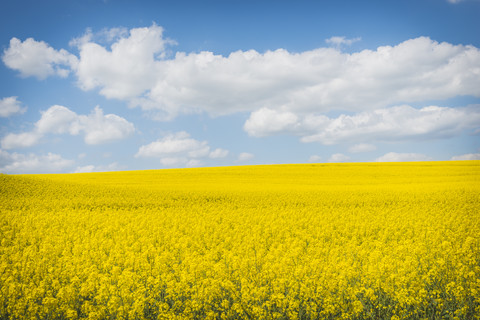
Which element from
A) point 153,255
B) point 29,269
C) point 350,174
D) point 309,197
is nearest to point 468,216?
point 309,197

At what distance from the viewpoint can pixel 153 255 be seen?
8070 mm

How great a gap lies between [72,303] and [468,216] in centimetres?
1446

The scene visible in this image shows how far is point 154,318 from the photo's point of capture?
518 centimetres

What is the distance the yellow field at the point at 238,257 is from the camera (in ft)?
17.0

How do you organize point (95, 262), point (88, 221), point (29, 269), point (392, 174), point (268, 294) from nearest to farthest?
1. point (268, 294)
2. point (29, 269)
3. point (95, 262)
4. point (88, 221)
5. point (392, 174)

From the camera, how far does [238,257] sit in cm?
676

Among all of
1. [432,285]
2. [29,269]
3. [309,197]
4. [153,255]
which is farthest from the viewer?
[309,197]

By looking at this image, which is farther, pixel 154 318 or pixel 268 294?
pixel 268 294

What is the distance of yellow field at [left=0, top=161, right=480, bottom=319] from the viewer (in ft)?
17.0

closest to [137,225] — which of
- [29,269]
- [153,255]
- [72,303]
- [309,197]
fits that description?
[153,255]

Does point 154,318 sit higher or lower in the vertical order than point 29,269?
lower

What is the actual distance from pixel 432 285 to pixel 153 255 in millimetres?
6521

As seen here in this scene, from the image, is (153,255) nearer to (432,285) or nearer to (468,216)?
(432,285)

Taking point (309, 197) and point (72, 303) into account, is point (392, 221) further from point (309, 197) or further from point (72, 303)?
point (72, 303)
